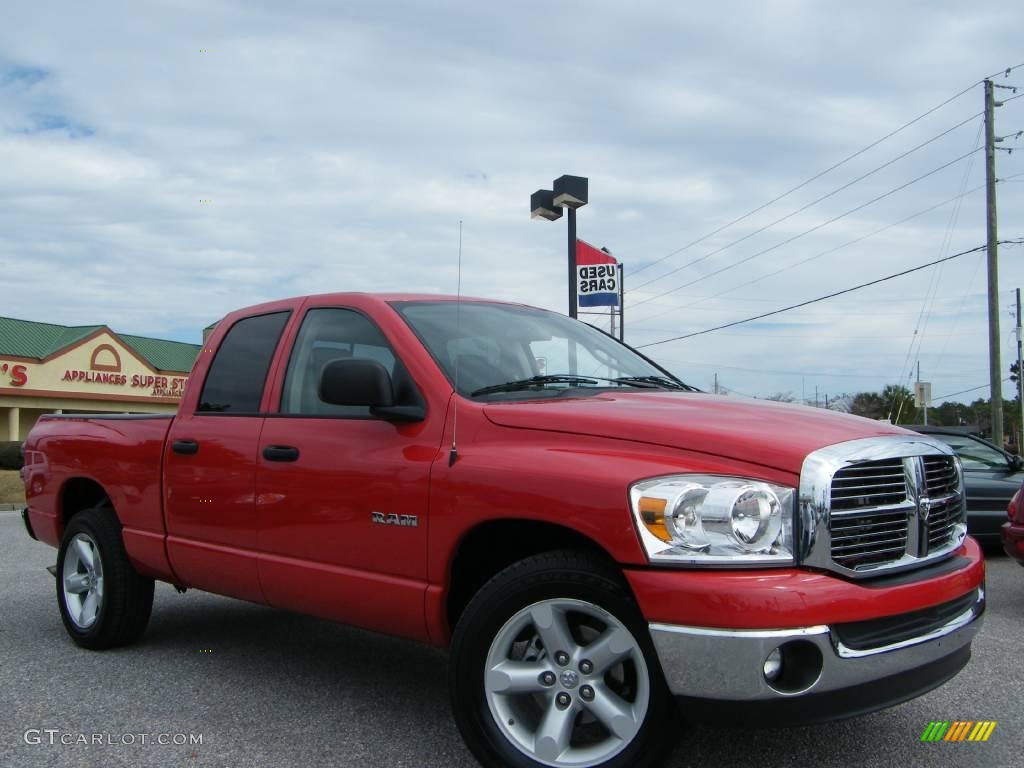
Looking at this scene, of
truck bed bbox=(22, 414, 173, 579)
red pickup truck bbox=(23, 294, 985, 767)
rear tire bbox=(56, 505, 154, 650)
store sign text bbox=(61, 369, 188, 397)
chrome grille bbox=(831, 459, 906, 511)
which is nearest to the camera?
red pickup truck bbox=(23, 294, 985, 767)

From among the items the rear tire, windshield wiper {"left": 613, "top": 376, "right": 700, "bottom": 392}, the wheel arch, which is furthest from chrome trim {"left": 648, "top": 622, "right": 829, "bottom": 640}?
the wheel arch

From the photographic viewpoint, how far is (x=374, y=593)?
141 inches

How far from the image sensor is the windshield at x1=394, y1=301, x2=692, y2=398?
147 inches

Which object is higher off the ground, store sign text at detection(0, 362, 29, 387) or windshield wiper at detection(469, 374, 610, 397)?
store sign text at detection(0, 362, 29, 387)

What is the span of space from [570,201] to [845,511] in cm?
973

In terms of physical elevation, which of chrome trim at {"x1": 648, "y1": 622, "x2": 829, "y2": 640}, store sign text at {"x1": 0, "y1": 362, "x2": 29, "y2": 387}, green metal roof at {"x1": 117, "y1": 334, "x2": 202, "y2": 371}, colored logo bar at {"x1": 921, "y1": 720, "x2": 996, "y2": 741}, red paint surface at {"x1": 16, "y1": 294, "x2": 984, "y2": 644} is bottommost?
colored logo bar at {"x1": 921, "y1": 720, "x2": 996, "y2": 741}

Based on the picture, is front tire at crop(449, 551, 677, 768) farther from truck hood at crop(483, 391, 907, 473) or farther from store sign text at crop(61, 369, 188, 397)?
store sign text at crop(61, 369, 188, 397)

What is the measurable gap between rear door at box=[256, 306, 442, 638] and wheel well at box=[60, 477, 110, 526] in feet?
6.35

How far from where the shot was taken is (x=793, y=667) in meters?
2.68

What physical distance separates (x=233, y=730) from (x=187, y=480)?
4.19ft

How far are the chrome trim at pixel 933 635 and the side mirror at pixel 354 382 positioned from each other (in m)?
1.79

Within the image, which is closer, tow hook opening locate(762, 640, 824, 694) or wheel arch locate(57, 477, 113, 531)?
tow hook opening locate(762, 640, 824, 694)

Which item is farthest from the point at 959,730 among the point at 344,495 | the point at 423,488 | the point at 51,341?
the point at 51,341

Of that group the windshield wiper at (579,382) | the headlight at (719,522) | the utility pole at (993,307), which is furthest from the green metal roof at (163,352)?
the headlight at (719,522)
